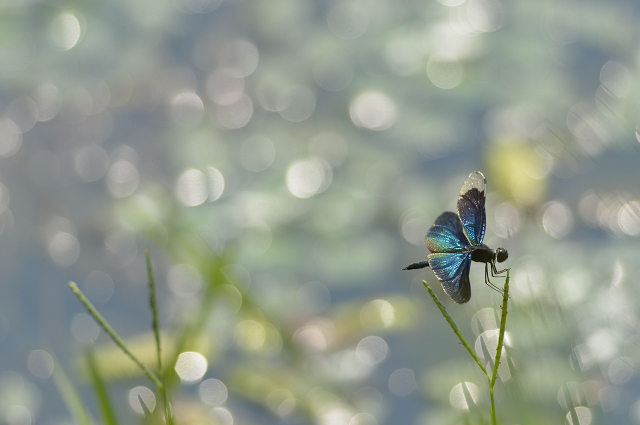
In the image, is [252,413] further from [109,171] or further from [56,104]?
[56,104]

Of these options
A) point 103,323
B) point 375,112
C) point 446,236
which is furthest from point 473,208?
point 375,112

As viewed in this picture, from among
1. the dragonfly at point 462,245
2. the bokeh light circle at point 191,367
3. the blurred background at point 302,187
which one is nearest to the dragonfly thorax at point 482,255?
the dragonfly at point 462,245

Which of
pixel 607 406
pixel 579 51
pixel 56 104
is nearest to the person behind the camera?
pixel 607 406

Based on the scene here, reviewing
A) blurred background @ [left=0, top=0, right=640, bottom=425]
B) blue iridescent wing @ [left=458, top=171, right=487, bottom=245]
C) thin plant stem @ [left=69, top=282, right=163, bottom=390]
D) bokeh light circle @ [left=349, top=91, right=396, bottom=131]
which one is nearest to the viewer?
thin plant stem @ [left=69, top=282, right=163, bottom=390]

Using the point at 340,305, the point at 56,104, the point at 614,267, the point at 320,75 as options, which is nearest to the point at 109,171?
the point at 56,104

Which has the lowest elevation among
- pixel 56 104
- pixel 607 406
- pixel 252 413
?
pixel 607 406

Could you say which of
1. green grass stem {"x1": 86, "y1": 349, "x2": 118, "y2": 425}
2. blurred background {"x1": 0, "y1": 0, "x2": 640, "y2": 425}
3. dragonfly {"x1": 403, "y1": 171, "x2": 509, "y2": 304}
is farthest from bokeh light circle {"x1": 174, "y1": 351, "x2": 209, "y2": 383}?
dragonfly {"x1": 403, "y1": 171, "x2": 509, "y2": 304}

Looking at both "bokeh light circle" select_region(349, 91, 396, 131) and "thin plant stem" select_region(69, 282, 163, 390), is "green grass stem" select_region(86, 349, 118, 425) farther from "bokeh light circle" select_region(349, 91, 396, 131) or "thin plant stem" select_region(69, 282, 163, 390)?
"bokeh light circle" select_region(349, 91, 396, 131)

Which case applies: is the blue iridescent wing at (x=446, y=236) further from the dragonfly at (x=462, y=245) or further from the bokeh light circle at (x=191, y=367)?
the bokeh light circle at (x=191, y=367)
